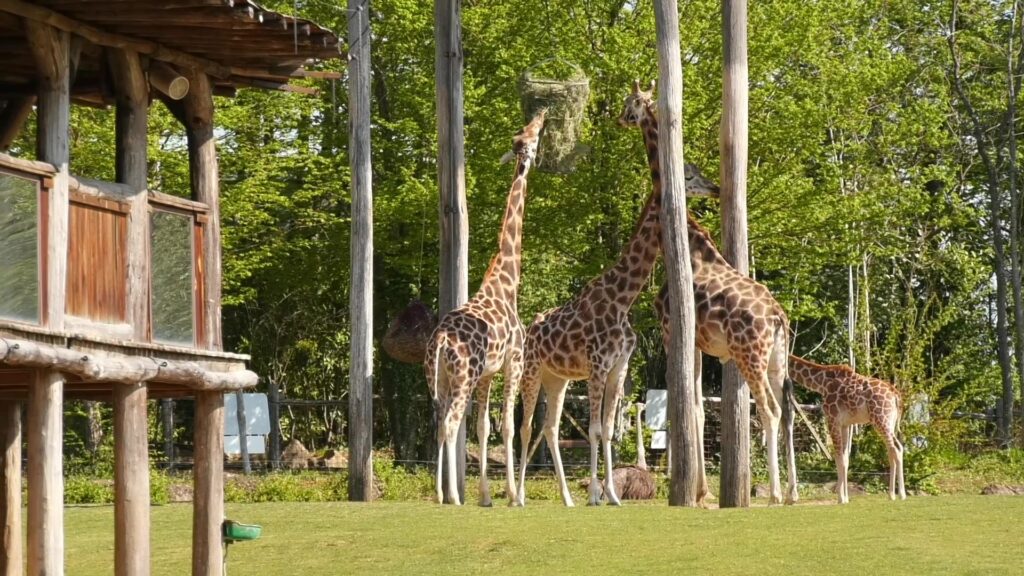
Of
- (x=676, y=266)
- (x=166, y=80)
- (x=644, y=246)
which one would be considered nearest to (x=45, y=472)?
(x=166, y=80)

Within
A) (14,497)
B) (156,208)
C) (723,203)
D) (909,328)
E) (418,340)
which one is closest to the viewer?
(156,208)

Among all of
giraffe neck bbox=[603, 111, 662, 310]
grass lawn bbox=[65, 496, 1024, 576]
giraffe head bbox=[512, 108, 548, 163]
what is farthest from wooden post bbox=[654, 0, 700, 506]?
giraffe head bbox=[512, 108, 548, 163]

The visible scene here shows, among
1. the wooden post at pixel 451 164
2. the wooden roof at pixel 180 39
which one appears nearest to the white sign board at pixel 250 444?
the wooden post at pixel 451 164

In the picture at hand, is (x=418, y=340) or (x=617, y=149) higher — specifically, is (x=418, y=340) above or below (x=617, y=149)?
below

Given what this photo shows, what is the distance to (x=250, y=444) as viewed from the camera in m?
33.2

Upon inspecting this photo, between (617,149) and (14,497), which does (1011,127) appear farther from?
(14,497)

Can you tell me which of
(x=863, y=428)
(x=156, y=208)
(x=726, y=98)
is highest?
(x=726, y=98)

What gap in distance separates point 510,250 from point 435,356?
220 centimetres

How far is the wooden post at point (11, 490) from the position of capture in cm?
1369

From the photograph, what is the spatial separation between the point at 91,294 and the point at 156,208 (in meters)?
1.09

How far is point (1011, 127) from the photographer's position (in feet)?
121

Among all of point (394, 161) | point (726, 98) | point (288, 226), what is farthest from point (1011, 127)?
point (726, 98)

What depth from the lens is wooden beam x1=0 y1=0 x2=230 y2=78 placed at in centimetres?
1092

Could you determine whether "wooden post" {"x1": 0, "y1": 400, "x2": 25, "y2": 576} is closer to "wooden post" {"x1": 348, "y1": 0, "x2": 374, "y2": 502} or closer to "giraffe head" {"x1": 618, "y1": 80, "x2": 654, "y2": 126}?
"giraffe head" {"x1": 618, "y1": 80, "x2": 654, "y2": 126}
